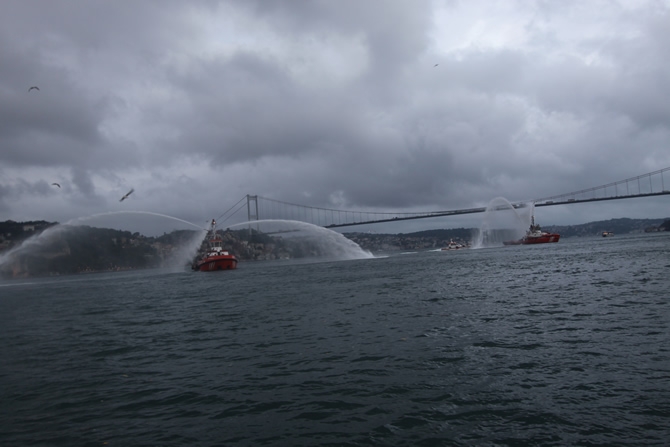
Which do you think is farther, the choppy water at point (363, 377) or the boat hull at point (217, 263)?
the boat hull at point (217, 263)

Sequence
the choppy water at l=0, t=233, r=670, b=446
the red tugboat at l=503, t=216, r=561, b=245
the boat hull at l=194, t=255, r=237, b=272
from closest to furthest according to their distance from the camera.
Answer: the choppy water at l=0, t=233, r=670, b=446
the boat hull at l=194, t=255, r=237, b=272
the red tugboat at l=503, t=216, r=561, b=245

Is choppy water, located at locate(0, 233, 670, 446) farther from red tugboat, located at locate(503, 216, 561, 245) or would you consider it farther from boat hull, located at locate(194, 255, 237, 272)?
red tugboat, located at locate(503, 216, 561, 245)

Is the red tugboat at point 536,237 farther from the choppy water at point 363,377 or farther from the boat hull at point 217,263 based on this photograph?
the choppy water at point 363,377

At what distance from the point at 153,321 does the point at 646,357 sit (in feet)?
80.1

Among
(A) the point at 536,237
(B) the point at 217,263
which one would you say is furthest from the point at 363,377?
(A) the point at 536,237

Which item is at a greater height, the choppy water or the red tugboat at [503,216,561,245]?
the red tugboat at [503,216,561,245]

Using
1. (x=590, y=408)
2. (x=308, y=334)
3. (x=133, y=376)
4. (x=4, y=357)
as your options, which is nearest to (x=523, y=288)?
(x=308, y=334)

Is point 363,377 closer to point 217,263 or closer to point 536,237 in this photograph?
point 217,263

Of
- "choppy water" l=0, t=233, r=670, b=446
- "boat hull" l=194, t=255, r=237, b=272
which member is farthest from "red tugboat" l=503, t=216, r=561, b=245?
"choppy water" l=0, t=233, r=670, b=446

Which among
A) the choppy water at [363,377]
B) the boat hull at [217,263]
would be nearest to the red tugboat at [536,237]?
the boat hull at [217,263]

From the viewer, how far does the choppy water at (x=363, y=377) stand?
948cm

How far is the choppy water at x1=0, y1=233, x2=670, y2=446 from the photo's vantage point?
31.1 ft

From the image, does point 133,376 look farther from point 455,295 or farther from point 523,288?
point 523,288

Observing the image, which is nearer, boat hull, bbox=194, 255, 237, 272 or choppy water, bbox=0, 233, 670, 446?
choppy water, bbox=0, 233, 670, 446
